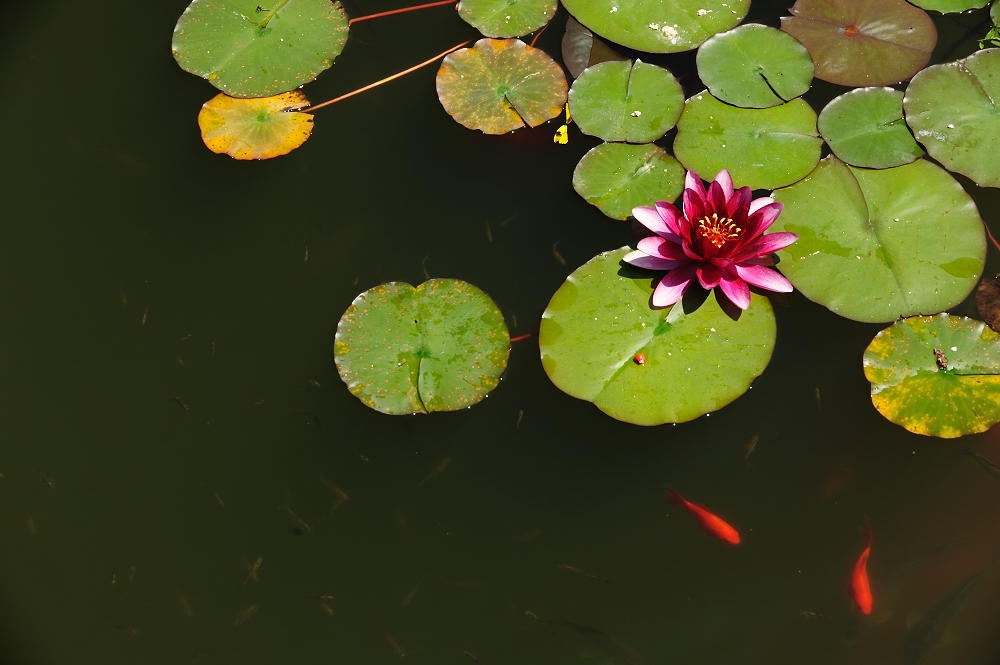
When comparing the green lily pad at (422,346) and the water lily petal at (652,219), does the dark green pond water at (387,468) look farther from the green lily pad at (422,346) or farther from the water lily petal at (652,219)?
the water lily petal at (652,219)

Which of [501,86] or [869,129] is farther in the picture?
[501,86]

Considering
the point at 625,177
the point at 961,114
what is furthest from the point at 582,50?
the point at 961,114

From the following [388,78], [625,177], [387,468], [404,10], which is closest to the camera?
[387,468]

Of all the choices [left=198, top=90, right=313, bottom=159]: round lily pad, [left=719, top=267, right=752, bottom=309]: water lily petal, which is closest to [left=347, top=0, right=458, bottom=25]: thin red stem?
[left=198, top=90, right=313, bottom=159]: round lily pad

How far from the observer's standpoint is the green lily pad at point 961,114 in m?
3.26

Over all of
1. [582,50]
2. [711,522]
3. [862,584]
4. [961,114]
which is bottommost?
→ [862,584]

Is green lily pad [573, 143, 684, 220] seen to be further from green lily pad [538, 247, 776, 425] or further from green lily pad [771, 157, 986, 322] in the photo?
green lily pad [771, 157, 986, 322]

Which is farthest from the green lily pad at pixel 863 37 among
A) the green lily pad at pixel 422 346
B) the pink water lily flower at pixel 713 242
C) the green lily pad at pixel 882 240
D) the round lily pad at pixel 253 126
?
the round lily pad at pixel 253 126

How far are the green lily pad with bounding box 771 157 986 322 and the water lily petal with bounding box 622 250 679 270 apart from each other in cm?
45

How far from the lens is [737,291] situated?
9.76 ft

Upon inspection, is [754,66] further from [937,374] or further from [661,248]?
[937,374]

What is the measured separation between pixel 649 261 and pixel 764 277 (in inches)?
16.8

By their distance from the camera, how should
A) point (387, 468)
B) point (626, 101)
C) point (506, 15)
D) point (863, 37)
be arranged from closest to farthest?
point (387, 468) < point (626, 101) < point (863, 37) < point (506, 15)

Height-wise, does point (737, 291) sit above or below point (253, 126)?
below
